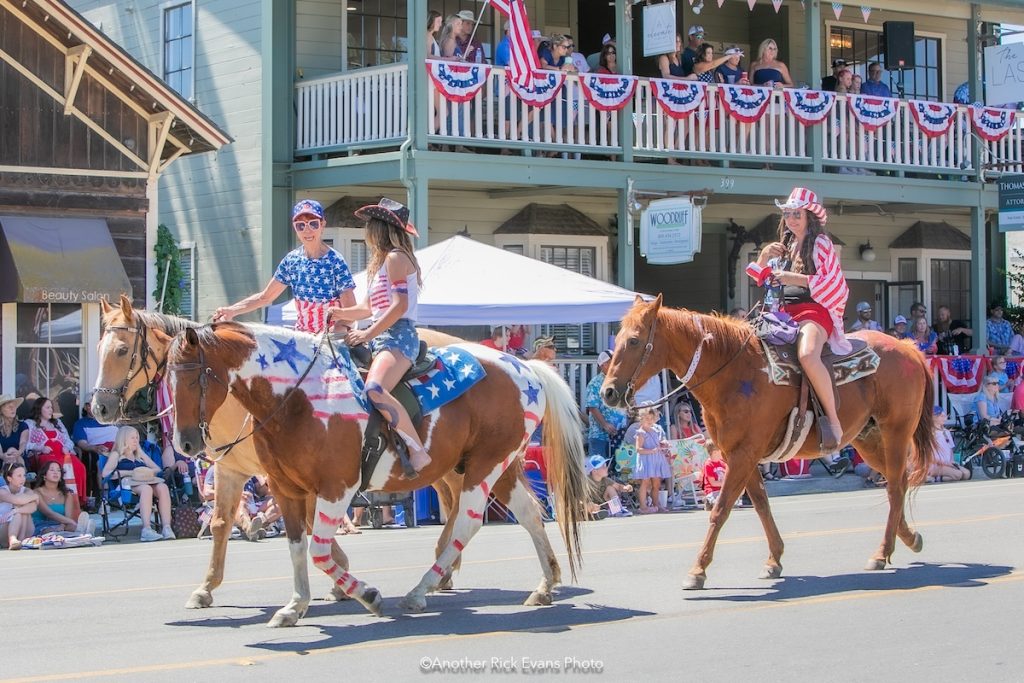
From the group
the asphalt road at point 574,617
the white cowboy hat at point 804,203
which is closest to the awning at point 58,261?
the asphalt road at point 574,617

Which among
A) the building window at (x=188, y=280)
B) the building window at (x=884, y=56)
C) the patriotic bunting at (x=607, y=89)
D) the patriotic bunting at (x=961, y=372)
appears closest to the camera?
the patriotic bunting at (x=607, y=89)

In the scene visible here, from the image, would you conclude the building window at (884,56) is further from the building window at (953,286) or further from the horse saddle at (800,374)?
the horse saddle at (800,374)

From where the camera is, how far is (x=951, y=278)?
2903 centimetres

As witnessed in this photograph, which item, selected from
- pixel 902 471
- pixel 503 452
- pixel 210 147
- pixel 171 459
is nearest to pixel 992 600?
pixel 902 471

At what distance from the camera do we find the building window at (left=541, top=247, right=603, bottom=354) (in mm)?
24531

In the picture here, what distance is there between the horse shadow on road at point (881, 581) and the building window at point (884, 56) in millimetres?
17181

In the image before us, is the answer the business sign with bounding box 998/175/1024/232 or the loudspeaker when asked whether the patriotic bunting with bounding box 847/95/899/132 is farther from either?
the loudspeaker

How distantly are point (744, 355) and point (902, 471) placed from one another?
6.31 feet

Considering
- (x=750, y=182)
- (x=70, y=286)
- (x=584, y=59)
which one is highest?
(x=584, y=59)

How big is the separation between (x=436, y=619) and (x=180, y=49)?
17072 mm

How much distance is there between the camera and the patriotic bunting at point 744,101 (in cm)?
2306

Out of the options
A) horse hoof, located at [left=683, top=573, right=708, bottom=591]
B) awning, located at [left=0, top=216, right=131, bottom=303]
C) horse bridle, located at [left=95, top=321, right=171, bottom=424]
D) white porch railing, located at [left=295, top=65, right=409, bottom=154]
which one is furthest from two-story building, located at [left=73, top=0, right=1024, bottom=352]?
horse bridle, located at [left=95, top=321, right=171, bottom=424]

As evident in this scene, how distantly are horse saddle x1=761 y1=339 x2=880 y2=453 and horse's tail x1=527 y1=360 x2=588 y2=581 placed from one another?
5.04 ft

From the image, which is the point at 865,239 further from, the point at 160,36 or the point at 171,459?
the point at 171,459
